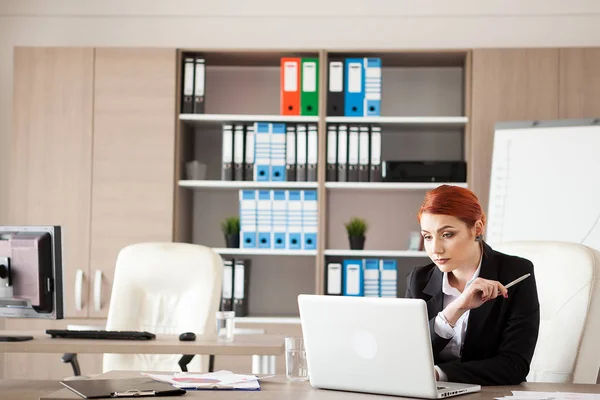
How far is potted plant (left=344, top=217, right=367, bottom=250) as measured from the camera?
437cm

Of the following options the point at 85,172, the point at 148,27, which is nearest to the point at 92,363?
the point at 85,172

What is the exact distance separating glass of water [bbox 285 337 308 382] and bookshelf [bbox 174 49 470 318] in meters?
2.49

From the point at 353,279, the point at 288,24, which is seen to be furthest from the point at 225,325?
the point at 288,24

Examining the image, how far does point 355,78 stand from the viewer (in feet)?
14.1

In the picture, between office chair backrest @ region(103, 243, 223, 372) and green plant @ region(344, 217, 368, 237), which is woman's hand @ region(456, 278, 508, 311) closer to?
office chair backrest @ region(103, 243, 223, 372)

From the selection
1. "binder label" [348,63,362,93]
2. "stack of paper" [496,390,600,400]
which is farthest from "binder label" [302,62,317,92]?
"stack of paper" [496,390,600,400]

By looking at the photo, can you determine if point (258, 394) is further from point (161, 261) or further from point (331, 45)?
point (331, 45)

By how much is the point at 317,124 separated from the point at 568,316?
2303mm

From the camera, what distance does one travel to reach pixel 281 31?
4727 mm

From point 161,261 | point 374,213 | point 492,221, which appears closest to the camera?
point 161,261

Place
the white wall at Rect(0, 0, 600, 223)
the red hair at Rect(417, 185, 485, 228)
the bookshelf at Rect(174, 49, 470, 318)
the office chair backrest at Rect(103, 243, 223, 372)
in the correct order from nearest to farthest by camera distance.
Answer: the red hair at Rect(417, 185, 485, 228), the office chair backrest at Rect(103, 243, 223, 372), the bookshelf at Rect(174, 49, 470, 318), the white wall at Rect(0, 0, 600, 223)

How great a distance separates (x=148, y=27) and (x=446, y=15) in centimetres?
174

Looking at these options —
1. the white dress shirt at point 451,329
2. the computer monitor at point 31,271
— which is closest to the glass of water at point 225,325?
the computer monitor at point 31,271

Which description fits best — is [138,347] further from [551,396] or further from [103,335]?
[551,396]
